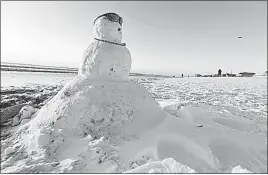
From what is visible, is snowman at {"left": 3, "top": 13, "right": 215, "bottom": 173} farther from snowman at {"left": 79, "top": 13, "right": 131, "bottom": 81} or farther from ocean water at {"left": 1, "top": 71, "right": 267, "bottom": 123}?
ocean water at {"left": 1, "top": 71, "right": 267, "bottom": 123}

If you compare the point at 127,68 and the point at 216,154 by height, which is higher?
the point at 127,68

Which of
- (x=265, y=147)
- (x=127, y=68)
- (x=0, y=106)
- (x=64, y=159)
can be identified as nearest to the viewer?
(x=64, y=159)

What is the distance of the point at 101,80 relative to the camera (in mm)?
3275

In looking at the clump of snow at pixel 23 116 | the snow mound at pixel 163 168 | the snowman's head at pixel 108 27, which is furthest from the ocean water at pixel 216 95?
the clump of snow at pixel 23 116

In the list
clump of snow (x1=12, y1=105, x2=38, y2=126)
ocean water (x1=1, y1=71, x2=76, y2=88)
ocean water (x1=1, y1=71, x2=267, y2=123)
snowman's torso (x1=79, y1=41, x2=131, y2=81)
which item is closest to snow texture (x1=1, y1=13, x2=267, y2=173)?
snowman's torso (x1=79, y1=41, x2=131, y2=81)

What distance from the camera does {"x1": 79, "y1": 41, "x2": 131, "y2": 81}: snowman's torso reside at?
3234 millimetres

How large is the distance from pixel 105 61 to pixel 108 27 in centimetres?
79

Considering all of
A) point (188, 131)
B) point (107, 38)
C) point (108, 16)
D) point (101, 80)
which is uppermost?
point (108, 16)

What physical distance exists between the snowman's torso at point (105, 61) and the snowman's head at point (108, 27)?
0.18m

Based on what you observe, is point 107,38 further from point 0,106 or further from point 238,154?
point 0,106

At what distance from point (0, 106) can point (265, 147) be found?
23.8 feet

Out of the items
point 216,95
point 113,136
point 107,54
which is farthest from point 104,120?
point 216,95

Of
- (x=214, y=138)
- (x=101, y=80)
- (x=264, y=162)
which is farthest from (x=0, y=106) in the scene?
(x=264, y=162)

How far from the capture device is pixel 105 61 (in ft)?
10.6
